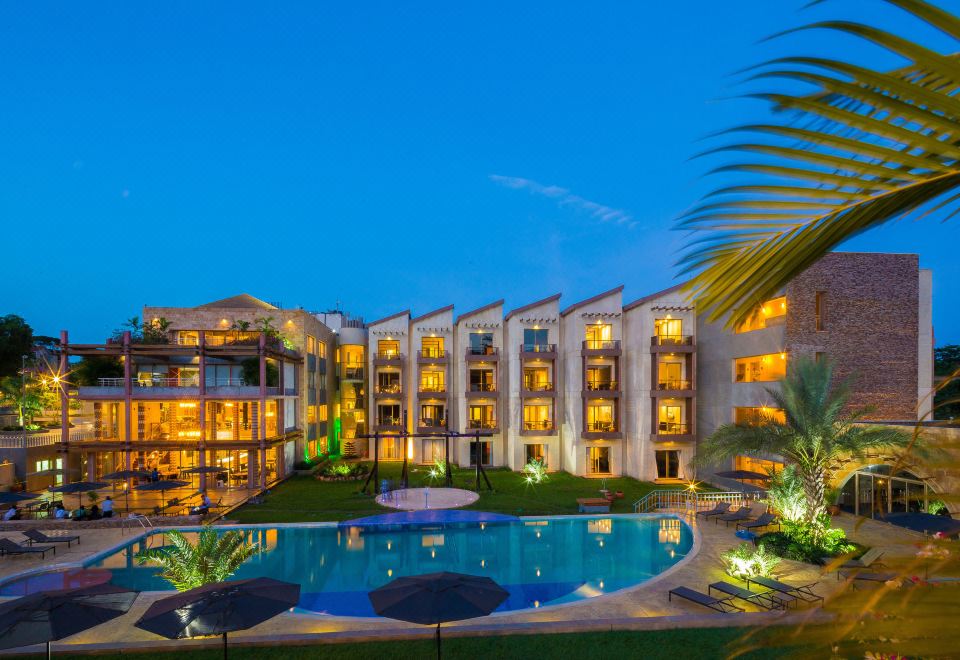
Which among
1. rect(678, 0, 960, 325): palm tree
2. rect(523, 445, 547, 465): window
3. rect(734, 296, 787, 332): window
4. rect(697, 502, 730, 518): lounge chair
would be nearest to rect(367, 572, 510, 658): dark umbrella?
rect(678, 0, 960, 325): palm tree

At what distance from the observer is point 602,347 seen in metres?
33.6

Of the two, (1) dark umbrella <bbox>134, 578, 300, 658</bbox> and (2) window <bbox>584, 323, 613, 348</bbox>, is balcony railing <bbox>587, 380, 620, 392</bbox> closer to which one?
(2) window <bbox>584, 323, 613, 348</bbox>

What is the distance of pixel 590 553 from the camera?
60.7ft

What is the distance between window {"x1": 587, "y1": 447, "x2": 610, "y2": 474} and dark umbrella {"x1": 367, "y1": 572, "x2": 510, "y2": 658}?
23439 mm

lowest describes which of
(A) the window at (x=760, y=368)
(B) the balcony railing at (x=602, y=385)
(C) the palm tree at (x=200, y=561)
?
(C) the palm tree at (x=200, y=561)

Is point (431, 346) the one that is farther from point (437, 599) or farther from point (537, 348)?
point (437, 599)

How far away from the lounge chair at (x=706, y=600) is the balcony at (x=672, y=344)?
18617 mm

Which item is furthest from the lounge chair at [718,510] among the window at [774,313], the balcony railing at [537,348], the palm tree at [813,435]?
the balcony railing at [537,348]

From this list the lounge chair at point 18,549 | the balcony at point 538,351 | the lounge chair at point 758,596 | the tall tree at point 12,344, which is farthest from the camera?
the tall tree at point 12,344

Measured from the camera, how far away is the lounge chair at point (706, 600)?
12867 millimetres

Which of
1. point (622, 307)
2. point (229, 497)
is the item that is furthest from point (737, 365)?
point (229, 497)

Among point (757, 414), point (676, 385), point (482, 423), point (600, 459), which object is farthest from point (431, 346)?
point (757, 414)

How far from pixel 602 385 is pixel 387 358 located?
48.9 ft

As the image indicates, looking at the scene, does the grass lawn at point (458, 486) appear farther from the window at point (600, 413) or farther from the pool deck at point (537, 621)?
the pool deck at point (537, 621)
